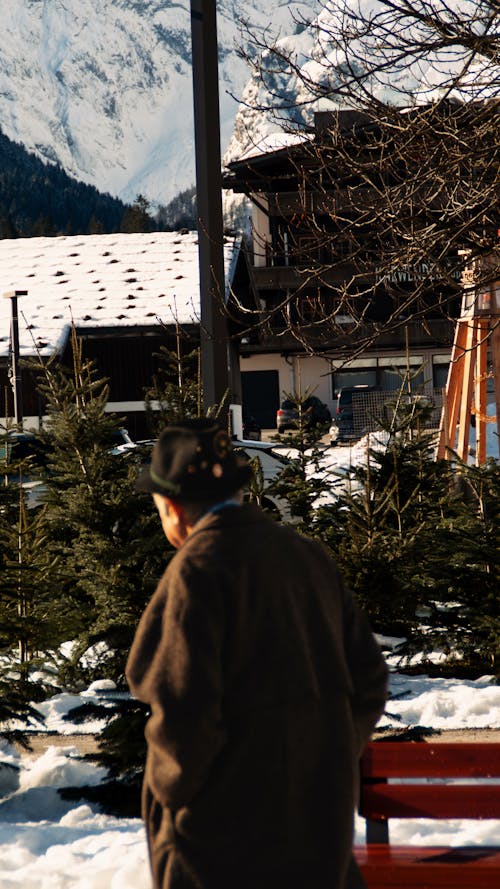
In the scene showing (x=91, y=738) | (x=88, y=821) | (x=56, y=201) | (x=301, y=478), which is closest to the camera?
(x=88, y=821)

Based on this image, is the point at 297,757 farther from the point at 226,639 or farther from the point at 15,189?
the point at 15,189

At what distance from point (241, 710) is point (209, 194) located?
4.89m

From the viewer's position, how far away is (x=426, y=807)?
3.70m

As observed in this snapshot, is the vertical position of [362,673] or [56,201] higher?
[56,201]

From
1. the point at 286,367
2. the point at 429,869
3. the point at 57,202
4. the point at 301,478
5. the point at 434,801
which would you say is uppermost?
the point at 57,202

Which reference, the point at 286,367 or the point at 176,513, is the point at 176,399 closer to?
the point at 176,513

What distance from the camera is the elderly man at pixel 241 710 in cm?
233

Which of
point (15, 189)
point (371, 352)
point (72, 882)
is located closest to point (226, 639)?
point (72, 882)

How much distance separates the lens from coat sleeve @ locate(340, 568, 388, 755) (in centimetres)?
265

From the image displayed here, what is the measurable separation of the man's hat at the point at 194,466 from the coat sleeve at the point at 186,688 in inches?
8.6

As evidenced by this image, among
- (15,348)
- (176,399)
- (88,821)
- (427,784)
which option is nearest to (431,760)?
(427,784)

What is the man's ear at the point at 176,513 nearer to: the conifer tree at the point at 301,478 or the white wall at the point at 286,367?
the conifer tree at the point at 301,478

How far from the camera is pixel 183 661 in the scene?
2316 millimetres

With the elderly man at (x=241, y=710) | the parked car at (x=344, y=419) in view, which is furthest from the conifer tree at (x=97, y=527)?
the parked car at (x=344, y=419)
